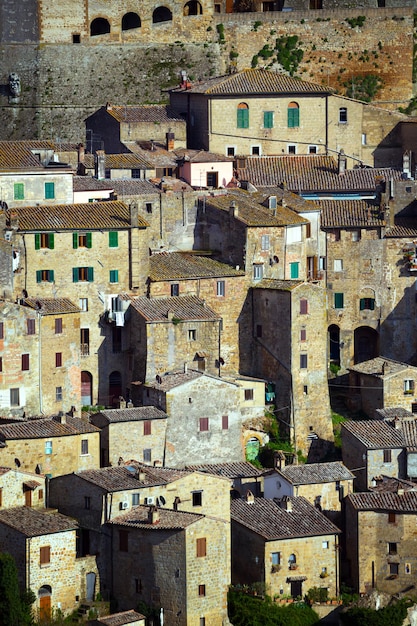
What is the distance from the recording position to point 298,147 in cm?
10025

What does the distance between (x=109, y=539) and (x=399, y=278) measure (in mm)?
18952

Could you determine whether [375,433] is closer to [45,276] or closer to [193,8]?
[45,276]

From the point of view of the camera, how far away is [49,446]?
79.9 m

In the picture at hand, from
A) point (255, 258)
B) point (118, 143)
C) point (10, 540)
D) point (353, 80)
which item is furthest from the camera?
point (353, 80)

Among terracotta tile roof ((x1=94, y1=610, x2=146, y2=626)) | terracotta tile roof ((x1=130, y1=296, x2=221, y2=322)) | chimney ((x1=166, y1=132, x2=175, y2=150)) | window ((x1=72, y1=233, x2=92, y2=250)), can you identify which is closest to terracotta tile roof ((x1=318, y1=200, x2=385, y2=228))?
terracotta tile roof ((x1=130, y1=296, x2=221, y2=322))

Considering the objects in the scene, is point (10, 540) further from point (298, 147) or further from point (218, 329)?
point (298, 147)

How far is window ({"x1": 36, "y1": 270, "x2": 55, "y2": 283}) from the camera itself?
84.8 meters

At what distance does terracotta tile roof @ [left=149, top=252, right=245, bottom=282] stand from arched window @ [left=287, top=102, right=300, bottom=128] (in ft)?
42.1

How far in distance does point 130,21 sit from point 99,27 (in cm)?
129

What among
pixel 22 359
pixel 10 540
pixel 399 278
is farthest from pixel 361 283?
pixel 10 540

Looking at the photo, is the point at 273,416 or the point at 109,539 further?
the point at 273,416

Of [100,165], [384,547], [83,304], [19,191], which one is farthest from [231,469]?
[100,165]

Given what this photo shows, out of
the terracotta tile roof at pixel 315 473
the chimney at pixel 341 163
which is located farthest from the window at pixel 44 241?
the chimney at pixel 341 163

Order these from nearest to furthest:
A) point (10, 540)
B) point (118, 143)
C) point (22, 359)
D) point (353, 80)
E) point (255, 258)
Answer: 1. point (10, 540)
2. point (22, 359)
3. point (255, 258)
4. point (118, 143)
5. point (353, 80)
